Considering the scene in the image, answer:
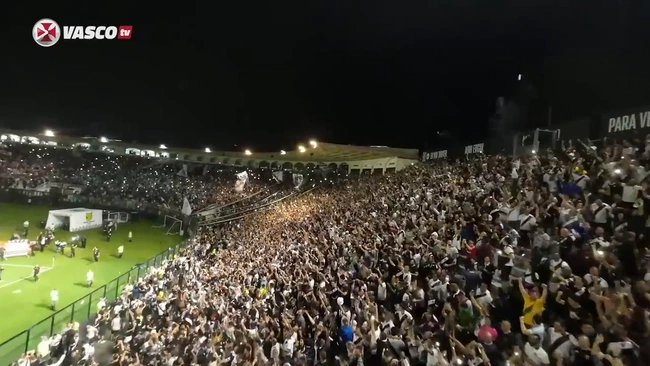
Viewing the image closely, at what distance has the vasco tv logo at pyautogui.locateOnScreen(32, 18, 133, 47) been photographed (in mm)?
32875

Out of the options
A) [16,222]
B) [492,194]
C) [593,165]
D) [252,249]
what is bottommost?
[16,222]

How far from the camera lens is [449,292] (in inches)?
333

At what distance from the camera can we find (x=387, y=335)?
7.62 metres

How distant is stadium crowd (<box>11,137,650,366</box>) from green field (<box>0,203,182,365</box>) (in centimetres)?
208

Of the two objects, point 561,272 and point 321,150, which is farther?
point 321,150

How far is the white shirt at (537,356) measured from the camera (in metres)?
5.83

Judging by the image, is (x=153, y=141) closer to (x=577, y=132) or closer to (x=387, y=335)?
(x=577, y=132)

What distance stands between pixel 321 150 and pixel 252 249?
33.0 m

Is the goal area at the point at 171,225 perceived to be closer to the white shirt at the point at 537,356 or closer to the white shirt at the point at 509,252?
the white shirt at the point at 509,252

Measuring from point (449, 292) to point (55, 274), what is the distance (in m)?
22.1

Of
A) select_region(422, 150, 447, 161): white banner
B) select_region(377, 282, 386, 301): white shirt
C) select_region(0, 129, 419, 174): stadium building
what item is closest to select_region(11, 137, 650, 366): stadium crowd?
select_region(377, 282, 386, 301): white shirt

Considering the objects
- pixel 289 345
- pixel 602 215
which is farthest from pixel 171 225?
pixel 602 215

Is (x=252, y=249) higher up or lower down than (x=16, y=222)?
higher up

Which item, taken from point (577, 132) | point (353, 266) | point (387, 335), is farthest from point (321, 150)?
point (387, 335)
